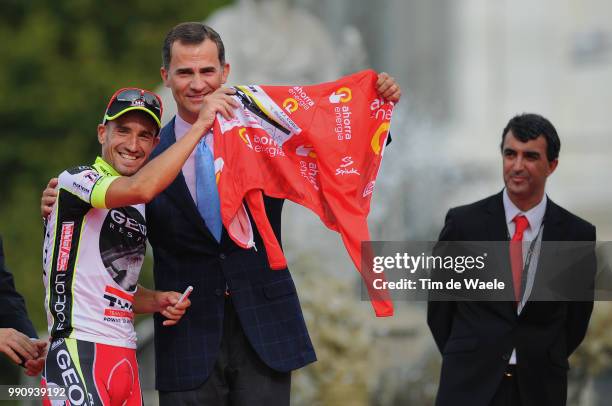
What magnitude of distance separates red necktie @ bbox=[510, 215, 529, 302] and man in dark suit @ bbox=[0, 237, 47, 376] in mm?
2052

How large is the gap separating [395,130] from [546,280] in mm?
8880

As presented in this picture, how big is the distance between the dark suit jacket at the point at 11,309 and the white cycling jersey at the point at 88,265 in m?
0.68

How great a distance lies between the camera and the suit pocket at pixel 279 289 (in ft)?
16.5

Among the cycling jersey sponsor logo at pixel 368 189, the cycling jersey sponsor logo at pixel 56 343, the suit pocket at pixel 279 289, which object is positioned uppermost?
the cycling jersey sponsor logo at pixel 368 189

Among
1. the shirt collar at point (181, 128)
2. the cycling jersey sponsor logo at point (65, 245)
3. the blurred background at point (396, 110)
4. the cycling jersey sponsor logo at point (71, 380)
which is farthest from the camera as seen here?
the blurred background at point (396, 110)

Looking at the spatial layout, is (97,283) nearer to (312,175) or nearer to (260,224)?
(260,224)

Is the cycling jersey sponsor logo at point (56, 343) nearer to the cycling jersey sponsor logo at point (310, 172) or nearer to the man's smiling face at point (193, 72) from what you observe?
the man's smiling face at point (193, 72)

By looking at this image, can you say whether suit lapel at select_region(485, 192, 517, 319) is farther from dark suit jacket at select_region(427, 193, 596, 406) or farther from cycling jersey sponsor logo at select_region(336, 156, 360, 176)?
cycling jersey sponsor logo at select_region(336, 156, 360, 176)

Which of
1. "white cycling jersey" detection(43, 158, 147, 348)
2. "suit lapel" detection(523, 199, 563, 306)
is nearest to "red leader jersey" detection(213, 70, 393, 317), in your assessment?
"white cycling jersey" detection(43, 158, 147, 348)

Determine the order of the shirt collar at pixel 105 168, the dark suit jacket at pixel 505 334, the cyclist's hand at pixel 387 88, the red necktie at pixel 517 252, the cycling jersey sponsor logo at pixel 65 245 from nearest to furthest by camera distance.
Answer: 1. the cycling jersey sponsor logo at pixel 65 245
2. the shirt collar at pixel 105 168
3. the cyclist's hand at pixel 387 88
4. the dark suit jacket at pixel 505 334
5. the red necktie at pixel 517 252

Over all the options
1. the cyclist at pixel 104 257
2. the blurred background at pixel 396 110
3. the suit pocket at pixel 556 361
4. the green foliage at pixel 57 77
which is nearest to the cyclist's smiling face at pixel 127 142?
the cyclist at pixel 104 257

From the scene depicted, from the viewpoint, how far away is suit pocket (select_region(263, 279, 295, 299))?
5031 mm

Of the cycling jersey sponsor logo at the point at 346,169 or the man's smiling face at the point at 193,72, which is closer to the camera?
the man's smiling face at the point at 193,72

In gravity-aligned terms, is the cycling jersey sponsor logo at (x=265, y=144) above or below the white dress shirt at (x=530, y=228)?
above
